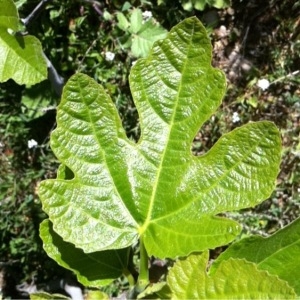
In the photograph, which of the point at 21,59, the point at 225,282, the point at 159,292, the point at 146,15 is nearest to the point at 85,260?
the point at 159,292

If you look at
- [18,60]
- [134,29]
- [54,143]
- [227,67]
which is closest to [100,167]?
[54,143]

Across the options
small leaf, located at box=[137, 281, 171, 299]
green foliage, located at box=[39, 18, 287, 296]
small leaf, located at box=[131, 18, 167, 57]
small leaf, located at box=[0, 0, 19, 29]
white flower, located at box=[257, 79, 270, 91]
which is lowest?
white flower, located at box=[257, 79, 270, 91]

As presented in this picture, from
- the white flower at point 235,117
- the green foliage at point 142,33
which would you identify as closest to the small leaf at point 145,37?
the green foliage at point 142,33

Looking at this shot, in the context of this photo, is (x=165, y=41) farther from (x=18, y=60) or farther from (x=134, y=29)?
(x=134, y=29)

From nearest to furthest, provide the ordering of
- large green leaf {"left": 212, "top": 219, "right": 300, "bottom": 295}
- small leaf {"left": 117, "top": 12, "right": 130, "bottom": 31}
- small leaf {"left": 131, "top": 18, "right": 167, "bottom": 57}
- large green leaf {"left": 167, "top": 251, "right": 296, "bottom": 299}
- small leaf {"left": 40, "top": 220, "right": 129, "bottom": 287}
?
large green leaf {"left": 167, "top": 251, "right": 296, "bottom": 299} → large green leaf {"left": 212, "top": 219, "right": 300, "bottom": 295} → small leaf {"left": 40, "top": 220, "right": 129, "bottom": 287} → small leaf {"left": 131, "top": 18, "right": 167, "bottom": 57} → small leaf {"left": 117, "top": 12, "right": 130, "bottom": 31}

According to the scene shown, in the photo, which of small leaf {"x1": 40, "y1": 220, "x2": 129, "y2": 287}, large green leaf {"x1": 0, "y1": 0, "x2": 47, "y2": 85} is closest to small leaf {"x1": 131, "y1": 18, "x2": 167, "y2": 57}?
large green leaf {"x1": 0, "y1": 0, "x2": 47, "y2": 85}

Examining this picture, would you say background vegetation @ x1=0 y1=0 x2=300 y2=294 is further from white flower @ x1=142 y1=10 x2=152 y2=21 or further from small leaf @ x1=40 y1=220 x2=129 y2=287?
small leaf @ x1=40 y1=220 x2=129 y2=287

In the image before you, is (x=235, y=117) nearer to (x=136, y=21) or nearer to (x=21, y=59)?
(x=136, y=21)

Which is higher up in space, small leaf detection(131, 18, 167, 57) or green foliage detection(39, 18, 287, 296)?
green foliage detection(39, 18, 287, 296)
